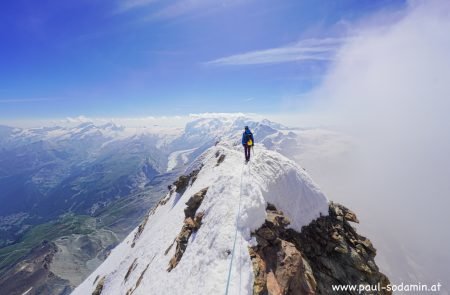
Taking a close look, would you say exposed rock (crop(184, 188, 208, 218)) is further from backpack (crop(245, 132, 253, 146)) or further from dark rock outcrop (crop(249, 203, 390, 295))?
backpack (crop(245, 132, 253, 146))

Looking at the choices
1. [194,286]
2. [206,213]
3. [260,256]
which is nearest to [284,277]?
[260,256]

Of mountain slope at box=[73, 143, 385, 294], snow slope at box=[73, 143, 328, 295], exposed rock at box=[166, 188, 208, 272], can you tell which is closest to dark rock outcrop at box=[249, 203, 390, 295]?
mountain slope at box=[73, 143, 385, 294]

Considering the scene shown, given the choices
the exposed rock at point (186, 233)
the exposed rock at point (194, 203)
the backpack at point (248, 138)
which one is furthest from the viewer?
the backpack at point (248, 138)

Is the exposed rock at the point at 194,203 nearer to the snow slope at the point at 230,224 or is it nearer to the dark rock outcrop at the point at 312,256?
the snow slope at the point at 230,224

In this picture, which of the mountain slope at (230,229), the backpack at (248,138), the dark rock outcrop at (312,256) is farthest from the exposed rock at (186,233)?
the backpack at (248,138)

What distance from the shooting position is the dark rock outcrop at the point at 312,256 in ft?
63.7

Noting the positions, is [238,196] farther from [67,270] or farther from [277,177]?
[67,270]

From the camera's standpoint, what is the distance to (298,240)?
88.7ft

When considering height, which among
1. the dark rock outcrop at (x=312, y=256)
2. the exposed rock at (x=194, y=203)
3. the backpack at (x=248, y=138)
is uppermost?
the backpack at (x=248, y=138)

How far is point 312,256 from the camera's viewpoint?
2667cm

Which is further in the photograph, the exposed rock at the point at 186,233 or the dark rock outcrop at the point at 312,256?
the exposed rock at the point at 186,233

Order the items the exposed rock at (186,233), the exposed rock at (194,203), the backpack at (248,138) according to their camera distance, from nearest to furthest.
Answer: the exposed rock at (186,233), the exposed rock at (194,203), the backpack at (248,138)

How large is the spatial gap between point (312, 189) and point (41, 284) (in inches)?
8143

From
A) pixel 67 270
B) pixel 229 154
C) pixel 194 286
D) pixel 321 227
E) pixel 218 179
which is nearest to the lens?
pixel 194 286
